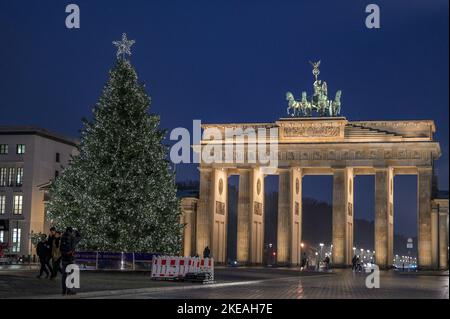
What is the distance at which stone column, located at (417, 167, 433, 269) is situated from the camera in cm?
8850

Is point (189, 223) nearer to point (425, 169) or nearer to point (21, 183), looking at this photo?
point (21, 183)

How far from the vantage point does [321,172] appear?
99.9m

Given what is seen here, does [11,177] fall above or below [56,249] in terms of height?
above

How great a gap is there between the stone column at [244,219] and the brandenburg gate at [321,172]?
0.37ft

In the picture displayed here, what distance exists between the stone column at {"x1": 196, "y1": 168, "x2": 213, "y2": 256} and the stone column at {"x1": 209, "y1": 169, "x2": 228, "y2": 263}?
439mm

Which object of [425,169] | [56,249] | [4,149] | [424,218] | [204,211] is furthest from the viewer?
[204,211]

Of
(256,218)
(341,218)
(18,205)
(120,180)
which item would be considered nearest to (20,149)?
(18,205)

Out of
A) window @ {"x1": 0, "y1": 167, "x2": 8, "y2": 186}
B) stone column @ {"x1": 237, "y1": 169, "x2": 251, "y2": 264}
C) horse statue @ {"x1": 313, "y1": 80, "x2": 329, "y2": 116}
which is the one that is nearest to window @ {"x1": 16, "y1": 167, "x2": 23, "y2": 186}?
window @ {"x1": 0, "y1": 167, "x2": 8, "y2": 186}

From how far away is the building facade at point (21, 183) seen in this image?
299ft

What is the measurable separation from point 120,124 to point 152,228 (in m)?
6.30

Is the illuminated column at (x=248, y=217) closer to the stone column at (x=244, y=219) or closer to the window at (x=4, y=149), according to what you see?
the stone column at (x=244, y=219)

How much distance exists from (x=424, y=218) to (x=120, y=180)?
49.8 m
